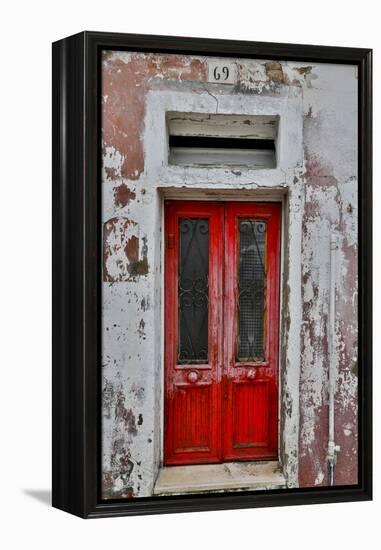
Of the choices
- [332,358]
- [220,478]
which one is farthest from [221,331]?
[220,478]

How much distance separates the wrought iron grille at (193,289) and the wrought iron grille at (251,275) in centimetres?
26

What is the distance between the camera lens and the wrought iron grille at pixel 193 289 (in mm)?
4949

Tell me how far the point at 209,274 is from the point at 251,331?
0.55 meters

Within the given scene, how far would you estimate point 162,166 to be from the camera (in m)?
4.55

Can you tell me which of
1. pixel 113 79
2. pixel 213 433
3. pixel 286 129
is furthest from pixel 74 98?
pixel 213 433

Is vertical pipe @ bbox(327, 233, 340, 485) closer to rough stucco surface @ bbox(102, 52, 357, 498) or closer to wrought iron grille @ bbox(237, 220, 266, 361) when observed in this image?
rough stucco surface @ bbox(102, 52, 357, 498)

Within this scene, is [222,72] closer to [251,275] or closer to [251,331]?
[251,275]

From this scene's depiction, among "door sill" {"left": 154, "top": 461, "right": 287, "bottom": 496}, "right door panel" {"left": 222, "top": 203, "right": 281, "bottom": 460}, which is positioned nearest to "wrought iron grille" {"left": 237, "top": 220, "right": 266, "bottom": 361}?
"right door panel" {"left": 222, "top": 203, "right": 281, "bottom": 460}

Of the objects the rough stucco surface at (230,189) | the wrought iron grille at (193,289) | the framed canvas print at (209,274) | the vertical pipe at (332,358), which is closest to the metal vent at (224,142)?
the framed canvas print at (209,274)

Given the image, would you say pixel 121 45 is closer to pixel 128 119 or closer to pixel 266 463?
pixel 128 119

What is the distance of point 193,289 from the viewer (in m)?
4.96

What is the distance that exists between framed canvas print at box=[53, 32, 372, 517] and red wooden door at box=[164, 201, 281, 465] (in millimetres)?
11

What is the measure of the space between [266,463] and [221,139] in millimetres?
2471

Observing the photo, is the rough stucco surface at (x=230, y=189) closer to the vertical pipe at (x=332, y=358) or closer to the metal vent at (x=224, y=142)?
the vertical pipe at (x=332, y=358)
